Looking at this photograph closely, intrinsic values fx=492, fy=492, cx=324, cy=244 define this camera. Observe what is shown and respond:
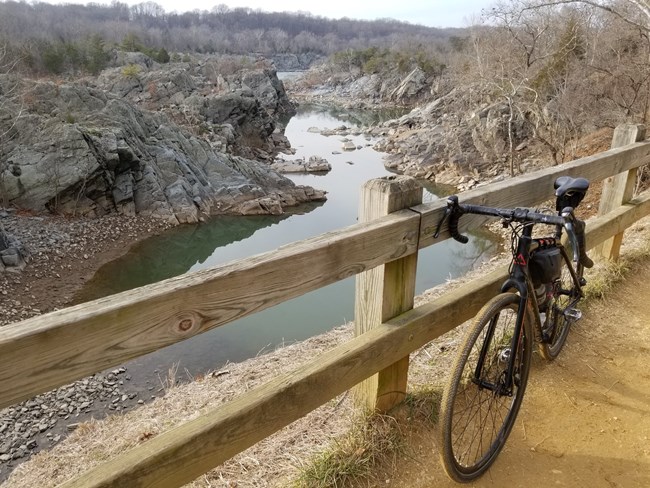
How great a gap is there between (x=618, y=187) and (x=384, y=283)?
10.7 feet

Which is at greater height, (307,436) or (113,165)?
(307,436)

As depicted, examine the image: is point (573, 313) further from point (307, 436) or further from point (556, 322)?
Answer: point (307, 436)

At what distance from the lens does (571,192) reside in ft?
8.36

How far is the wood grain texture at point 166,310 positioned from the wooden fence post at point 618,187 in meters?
3.24

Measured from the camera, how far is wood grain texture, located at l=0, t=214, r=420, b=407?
4.13 feet

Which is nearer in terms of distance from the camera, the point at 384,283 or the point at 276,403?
the point at 276,403

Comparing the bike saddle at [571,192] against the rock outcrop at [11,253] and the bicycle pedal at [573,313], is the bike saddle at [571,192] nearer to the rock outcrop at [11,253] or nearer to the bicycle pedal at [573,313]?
the bicycle pedal at [573,313]

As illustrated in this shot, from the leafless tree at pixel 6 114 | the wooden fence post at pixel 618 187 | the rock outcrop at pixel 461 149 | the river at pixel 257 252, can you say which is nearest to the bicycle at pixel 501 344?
the wooden fence post at pixel 618 187

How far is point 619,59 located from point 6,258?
20.8 m

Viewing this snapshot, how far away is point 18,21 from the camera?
213ft

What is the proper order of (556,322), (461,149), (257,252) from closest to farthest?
(556,322), (257,252), (461,149)

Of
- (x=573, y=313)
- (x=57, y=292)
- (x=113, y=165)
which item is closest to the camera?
(x=573, y=313)

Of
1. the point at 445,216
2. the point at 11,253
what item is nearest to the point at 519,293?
the point at 445,216

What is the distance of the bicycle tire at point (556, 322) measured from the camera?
3004 mm
